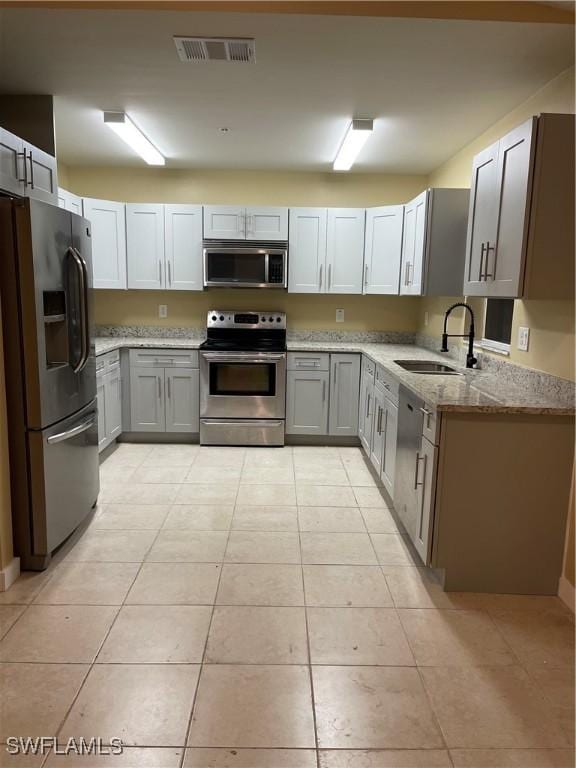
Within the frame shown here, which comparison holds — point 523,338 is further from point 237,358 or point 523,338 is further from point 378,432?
point 237,358

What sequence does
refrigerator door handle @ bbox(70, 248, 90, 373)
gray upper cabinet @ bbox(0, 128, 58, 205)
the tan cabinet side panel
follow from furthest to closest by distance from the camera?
refrigerator door handle @ bbox(70, 248, 90, 373) → gray upper cabinet @ bbox(0, 128, 58, 205) → the tan cabinet side panel

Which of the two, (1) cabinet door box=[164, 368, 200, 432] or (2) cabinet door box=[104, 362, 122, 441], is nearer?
(2) cabinet door box=[104, 362, 122, 441]

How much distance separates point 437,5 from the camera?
2.12 metres

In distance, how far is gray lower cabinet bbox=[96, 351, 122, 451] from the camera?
13.7 ft

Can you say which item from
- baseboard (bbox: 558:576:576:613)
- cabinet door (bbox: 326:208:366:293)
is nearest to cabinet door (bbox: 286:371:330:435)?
cabinet door (bbox: 326:208:366:293)

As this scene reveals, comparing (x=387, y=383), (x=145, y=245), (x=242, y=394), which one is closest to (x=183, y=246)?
(x=145, y=245)

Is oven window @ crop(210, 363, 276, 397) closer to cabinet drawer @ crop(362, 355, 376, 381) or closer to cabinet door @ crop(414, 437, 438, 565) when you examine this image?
cabinet drawer @ crop(362, 355, 376, 381)

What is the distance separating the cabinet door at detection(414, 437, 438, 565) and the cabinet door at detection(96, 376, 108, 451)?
2633 millimetres

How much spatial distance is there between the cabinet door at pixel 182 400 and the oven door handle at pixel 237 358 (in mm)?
202

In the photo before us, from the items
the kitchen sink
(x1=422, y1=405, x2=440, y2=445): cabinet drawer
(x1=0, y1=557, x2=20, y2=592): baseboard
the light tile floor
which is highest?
the kitchen sink

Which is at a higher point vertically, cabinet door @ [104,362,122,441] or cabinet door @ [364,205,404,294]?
cabinet door @ [364,205,404,294]

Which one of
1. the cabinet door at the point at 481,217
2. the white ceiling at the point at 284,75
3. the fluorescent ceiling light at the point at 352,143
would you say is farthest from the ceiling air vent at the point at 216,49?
the cabinet door at the point at 481,217

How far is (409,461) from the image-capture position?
2.89 metres

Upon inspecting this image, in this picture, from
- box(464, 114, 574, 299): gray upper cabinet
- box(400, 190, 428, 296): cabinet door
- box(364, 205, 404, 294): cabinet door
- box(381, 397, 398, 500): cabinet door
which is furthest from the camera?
box(364, 205, 404, 294): cabinet door
